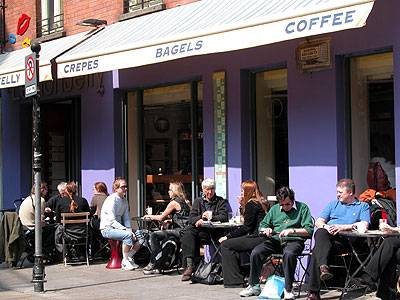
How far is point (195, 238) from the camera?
1017 cm

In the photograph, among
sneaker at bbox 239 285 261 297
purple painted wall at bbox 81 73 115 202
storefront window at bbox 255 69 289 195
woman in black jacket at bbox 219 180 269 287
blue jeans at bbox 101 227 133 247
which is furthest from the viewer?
purple painted wall at bbox 81 73 115 202

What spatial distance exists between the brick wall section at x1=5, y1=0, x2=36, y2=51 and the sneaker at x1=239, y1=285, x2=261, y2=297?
9.03 meters

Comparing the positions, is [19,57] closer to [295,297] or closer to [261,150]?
[261,150]

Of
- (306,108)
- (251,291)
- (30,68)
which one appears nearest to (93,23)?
(30,68)

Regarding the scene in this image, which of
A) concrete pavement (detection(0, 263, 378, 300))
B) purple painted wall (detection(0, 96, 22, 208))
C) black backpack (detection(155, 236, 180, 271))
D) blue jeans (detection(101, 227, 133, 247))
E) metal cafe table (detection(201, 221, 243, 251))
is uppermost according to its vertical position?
purple painted wall (detection(0, 96, 22, 208))

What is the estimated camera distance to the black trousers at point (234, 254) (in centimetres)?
926

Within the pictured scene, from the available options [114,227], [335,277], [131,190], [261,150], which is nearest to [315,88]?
[261,150]

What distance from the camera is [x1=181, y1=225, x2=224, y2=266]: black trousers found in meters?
10.1

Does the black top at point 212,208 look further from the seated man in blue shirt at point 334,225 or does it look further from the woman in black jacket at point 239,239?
the seated man in blue shirt at point 334,225

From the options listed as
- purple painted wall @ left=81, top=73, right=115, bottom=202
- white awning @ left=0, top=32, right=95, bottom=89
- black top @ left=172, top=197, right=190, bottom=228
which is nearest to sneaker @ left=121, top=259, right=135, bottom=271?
black top @ left=172, top=197, right=190, bottom=228

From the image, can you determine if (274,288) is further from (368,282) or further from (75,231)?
(75,231)

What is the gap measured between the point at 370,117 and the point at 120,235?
4124 millimetres

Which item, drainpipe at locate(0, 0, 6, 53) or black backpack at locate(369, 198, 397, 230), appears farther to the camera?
drainpipe at locate(0, 0, 6, 53)

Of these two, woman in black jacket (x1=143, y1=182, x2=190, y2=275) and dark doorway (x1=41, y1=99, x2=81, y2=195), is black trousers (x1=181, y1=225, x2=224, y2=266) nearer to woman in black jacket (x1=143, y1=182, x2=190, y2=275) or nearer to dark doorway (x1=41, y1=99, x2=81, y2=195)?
woman in black jacket (x1=143, y1=182, x2=190, y2=275)
